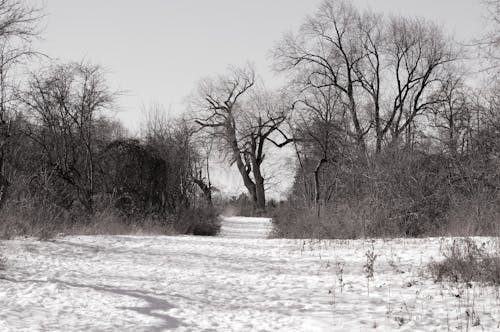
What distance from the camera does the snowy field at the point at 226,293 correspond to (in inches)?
220

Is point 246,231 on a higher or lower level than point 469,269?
higher

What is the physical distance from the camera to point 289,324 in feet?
18.7

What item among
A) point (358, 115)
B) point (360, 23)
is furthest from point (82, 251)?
point (360, 23)

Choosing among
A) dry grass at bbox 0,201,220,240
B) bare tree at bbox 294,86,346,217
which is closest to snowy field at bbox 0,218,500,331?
dry grass at bbox 0,201,220,240

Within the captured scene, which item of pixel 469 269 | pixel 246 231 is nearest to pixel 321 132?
pixel 246 231

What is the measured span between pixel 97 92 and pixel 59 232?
283 inches

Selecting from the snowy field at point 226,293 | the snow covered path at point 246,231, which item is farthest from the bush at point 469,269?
the snow covered path at point 246,231

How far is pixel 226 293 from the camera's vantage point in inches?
291

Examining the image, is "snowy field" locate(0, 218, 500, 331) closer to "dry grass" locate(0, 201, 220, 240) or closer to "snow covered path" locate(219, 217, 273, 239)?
"dry grass" locate(0, 201, 220, 240)

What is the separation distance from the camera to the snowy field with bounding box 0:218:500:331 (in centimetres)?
560

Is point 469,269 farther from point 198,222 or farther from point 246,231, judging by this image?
point 246,231

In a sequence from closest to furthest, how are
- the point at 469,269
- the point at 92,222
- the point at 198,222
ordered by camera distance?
the point at 469,269, the point at 92,222, the point at 198,222

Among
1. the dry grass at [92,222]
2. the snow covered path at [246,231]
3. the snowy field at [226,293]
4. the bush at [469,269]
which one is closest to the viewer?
the snowy field at [226,293]

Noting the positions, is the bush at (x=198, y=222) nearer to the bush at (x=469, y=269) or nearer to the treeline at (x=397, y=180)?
Answer: the treeline at (x=397, y=180)
